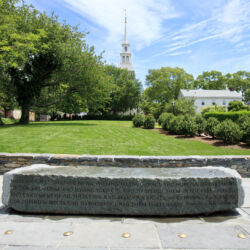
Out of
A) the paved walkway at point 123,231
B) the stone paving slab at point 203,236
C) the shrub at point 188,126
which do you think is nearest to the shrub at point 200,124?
the shrub at point 188,126

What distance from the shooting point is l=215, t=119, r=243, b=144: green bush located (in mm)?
11789

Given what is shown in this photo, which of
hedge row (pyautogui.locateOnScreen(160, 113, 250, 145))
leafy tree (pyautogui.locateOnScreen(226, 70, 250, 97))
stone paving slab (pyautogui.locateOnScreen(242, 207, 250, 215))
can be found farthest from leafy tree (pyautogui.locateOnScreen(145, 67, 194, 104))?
stone paving slab (pyautogui.locateOnScreen(242, 207, 250, 215))

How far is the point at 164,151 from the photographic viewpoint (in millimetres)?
10320

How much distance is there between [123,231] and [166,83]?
58110 millimetres

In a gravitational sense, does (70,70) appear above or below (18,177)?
above

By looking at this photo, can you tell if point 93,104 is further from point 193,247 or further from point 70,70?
point 193,247

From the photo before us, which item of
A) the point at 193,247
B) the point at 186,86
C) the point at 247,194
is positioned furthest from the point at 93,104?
the point at 186,86

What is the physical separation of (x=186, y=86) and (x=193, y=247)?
62.2 metres

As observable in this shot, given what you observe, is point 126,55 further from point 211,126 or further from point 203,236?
point 203,236

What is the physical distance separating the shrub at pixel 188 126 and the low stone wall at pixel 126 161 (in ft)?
27.4

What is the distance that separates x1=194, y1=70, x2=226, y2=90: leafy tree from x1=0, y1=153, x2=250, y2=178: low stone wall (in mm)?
67283

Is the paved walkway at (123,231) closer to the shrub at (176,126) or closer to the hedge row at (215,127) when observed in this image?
the hedge row at (215,127)

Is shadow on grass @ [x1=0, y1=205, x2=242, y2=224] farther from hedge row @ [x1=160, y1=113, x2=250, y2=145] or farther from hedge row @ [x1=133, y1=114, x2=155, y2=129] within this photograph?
hedge row @ [x1=133, y1=114, x2=155, y2=129]

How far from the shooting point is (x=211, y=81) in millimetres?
68562
